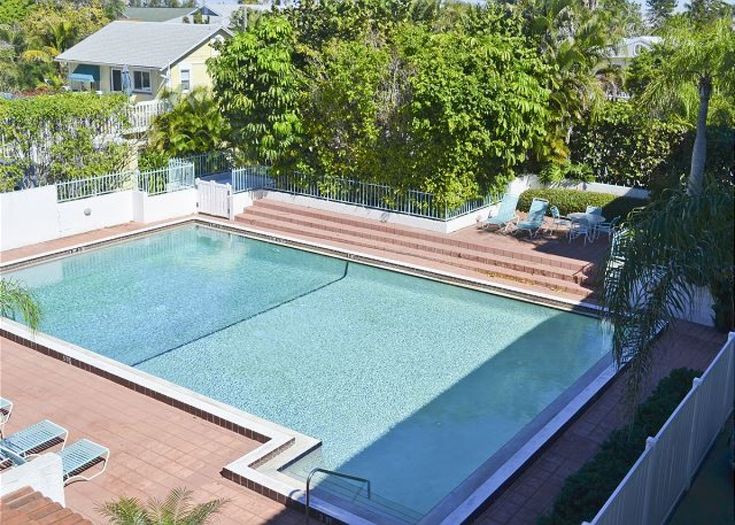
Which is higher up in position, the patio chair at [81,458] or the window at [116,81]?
the window at [116,81]

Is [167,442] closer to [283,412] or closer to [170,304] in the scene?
[283,412]

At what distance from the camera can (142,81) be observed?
36219mm

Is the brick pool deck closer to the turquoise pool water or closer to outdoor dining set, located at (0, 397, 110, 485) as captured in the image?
outdoor dining set, located at (0, 397, 110, 485)

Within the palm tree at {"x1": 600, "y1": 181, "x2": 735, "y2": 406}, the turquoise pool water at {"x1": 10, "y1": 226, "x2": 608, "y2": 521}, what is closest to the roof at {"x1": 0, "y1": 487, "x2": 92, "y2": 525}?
the turquoise pool water at {"x1": 10, "y1": 226, "x2": 608, "y2": 521}

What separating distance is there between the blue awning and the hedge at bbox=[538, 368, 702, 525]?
32.5 m

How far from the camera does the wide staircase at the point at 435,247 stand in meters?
18.5

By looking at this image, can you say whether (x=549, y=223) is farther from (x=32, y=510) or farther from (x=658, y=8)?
(x=658, y=8)

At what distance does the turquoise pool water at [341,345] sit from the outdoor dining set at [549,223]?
3151 mm

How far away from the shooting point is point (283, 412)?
12.9m

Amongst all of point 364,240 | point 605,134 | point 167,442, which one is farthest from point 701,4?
point 167,442

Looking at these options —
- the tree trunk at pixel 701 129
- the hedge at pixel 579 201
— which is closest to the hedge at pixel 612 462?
the tree trunk at pixel 701 129

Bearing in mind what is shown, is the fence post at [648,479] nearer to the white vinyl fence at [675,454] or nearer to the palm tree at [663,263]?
the white vinyl fence at [675,454]

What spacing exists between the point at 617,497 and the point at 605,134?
1789 cm

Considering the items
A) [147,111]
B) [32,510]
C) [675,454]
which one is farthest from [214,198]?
[675,454]
